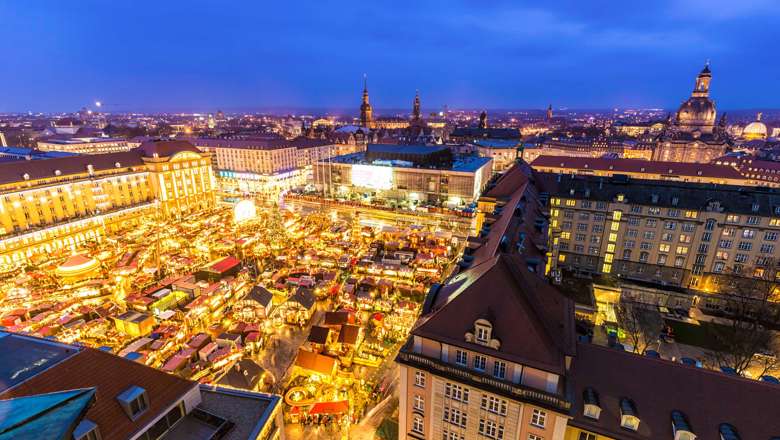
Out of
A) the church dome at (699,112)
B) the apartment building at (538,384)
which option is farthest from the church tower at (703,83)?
the apartment building at (538,384)

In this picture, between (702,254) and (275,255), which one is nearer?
(702,254)

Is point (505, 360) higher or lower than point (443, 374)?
higher

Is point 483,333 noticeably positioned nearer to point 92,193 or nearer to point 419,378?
point 419,378

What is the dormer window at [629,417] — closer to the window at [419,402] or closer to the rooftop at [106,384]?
the window at [419,402]

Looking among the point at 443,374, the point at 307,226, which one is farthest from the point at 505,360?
the point at 307,226

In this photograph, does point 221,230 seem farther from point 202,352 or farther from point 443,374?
point 443,374
